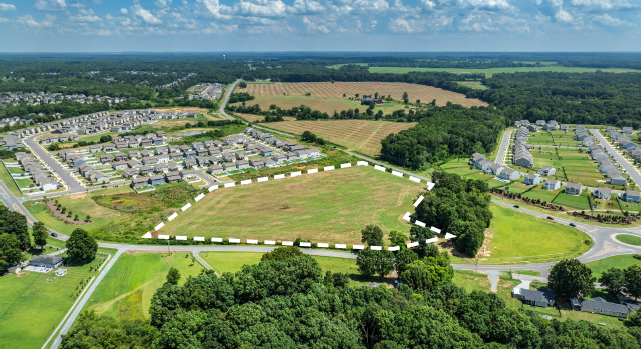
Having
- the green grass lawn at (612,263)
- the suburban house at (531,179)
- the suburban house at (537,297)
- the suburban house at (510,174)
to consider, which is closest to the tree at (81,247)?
the suburban house at (537,297)

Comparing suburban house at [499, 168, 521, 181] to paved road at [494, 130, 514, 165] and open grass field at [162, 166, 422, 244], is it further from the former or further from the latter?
open grass field at [162, 166, 422, 244]

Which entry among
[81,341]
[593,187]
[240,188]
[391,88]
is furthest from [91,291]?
[391,88]

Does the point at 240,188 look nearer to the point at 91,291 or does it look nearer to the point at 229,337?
the point at 91,291

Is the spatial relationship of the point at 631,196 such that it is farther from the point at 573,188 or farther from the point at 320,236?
the point at 320,236

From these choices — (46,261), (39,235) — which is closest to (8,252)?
(46,261)

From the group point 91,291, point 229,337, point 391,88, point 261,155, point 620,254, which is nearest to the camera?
point 229,337
